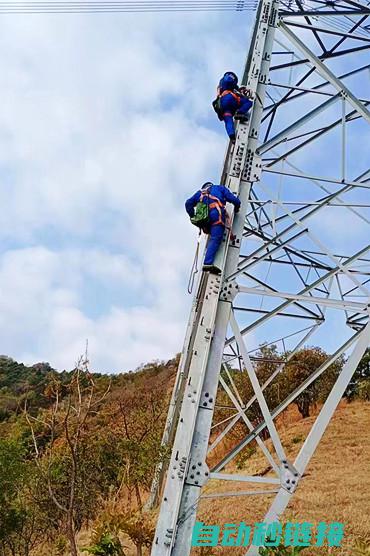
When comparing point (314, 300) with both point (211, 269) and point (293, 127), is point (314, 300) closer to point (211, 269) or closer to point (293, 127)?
point (211, 269)

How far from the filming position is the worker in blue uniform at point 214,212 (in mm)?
5090

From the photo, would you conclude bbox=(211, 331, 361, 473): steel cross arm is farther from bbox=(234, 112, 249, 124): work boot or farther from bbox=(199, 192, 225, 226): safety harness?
bbox=(234, 112, 249, 124): work boot

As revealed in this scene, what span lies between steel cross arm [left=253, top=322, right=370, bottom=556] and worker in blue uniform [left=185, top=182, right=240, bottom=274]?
63.2 inches

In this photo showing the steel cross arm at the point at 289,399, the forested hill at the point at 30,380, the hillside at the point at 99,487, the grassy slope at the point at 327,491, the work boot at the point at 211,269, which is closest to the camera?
the steel cross arm at the point at 289,399

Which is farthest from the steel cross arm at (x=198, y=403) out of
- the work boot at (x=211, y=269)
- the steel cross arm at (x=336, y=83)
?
the steel cross arm at (x=336, y=83)

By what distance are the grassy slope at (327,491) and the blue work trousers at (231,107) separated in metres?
5.72

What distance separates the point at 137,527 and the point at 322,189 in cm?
593

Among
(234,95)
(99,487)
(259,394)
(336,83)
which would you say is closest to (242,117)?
(234,95)

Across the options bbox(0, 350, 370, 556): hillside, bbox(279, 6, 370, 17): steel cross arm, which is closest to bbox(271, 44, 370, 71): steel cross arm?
bbox(279, 6, 370, 17): steel cross arm

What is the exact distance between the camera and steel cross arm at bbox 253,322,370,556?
4.48 m

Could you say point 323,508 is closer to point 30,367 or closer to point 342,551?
point 342,551

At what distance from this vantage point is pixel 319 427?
469 centimetres

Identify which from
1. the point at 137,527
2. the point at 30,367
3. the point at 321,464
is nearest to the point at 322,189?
the point at 137,527

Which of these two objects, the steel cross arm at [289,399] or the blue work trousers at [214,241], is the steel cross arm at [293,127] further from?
the steel cross arm at [289,399]
